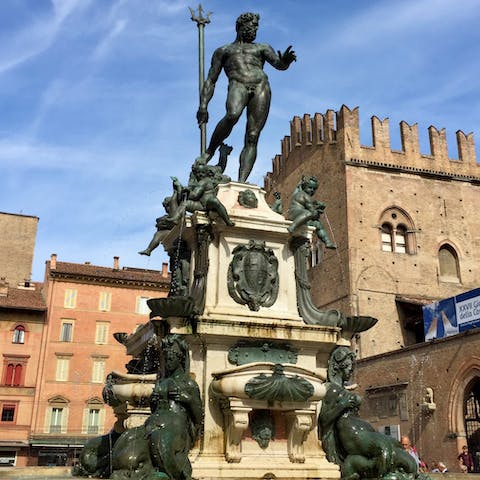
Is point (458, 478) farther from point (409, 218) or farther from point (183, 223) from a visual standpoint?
point (409, 218)

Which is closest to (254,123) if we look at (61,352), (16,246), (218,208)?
(218,208)

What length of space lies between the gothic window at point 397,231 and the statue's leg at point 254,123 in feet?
95.2

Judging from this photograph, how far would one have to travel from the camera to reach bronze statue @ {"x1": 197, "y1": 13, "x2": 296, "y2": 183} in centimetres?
877

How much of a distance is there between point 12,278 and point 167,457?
163 ft

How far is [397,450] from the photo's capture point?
655cm

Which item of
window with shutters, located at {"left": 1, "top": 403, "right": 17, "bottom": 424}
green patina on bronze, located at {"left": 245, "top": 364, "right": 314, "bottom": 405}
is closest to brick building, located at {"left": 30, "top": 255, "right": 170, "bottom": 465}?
window with shutters, located at {"left": 1, "top": 403, "right": 17, "bottom": 424}

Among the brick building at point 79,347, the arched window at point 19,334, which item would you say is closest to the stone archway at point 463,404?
the brick building at point 79,347

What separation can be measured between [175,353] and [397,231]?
1284 inches

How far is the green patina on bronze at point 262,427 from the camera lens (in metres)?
6.61

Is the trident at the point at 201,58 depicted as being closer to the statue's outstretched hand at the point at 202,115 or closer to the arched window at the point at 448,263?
the statue's outstretched hand at the point at 202,115

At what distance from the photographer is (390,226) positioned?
37562mm

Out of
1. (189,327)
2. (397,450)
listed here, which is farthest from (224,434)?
(397,450)

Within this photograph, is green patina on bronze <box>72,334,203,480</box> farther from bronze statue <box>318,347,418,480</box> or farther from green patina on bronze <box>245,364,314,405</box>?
bronze statue <box>318,347,418,480</box>

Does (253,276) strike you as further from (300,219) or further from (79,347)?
(79,347)
